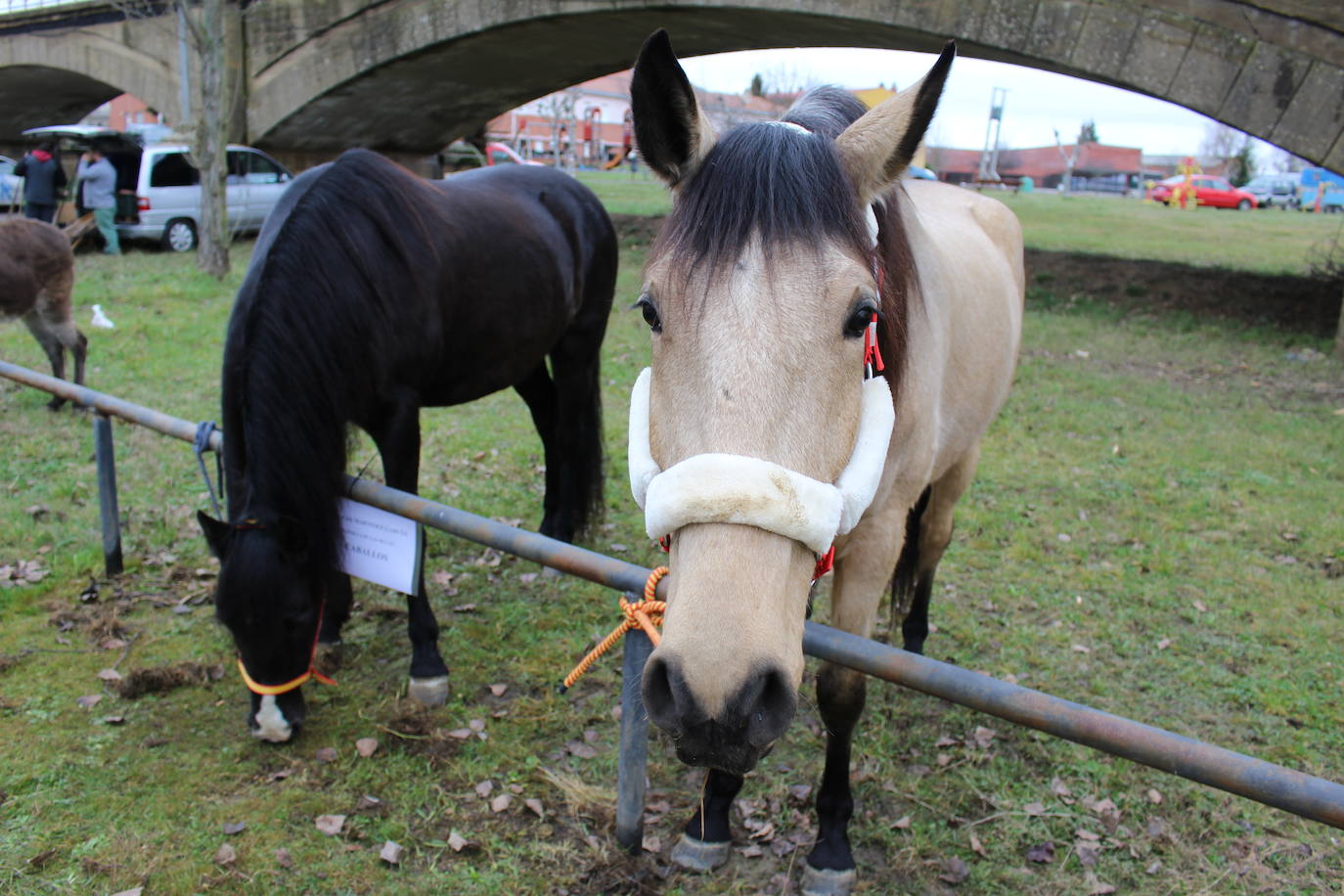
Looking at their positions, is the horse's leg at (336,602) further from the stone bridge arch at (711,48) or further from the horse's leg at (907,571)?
the stone bridge arch at (711,48)

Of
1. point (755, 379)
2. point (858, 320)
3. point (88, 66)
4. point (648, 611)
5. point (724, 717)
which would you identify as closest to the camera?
point (724, 717)

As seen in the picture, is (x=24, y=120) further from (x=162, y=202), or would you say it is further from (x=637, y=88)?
(x=637, y=88)

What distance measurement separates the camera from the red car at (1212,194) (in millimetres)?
40422

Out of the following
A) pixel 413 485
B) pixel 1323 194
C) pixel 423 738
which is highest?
pixel 1323 194

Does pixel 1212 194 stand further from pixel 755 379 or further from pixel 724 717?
pixel 724 717

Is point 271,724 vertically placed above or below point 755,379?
below

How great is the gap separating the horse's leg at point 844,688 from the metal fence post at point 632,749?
571 millimetres

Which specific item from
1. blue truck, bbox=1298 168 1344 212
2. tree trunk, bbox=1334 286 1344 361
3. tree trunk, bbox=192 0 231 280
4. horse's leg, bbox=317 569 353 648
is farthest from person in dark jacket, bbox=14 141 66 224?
blue truck, bbox=1298 168 1344 212

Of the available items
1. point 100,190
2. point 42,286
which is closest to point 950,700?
point 42,286

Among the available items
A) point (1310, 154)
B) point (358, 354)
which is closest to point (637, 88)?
point (358, 354)

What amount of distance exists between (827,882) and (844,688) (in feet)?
2.08

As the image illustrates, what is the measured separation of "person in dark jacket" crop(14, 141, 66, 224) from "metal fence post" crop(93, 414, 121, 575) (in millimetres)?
12018

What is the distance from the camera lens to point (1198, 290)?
42.8ft

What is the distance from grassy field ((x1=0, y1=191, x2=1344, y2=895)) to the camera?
2.90 metres
